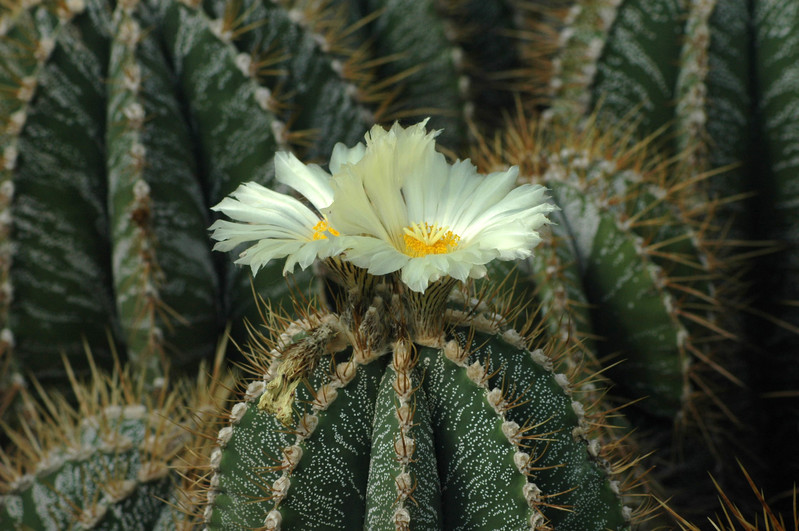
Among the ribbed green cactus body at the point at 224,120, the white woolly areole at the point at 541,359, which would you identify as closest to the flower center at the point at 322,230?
the white woolly areole at the point at 541,359

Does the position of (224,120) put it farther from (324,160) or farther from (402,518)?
(402,518)

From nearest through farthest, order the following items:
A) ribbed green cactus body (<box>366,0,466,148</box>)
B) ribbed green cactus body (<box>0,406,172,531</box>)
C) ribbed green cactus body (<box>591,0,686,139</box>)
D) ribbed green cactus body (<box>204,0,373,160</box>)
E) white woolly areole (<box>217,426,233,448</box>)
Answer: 1. white woolly areole (<box>217,426,233,448</box>)
2. ribbed green cactus body (<box>0,406,172,531</box>)
3. ribbed green cactus body (<box>204,0,373,160</box>)
4. ribbed green cactus body (<box>591,0,686,139</box>)
5. ribbed green cactus body (<box>366,0,466,148</box>)

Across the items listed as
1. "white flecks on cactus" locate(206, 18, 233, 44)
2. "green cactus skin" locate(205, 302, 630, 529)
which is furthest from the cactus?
"green cactus skin" locate(205, 302, 630, 529)

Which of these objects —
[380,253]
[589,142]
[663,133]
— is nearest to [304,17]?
[589,142]

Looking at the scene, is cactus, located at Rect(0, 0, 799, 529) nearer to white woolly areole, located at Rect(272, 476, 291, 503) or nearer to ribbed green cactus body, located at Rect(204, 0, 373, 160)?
ribbed green cactus body, located at Rect(204, 0, 373, 160)

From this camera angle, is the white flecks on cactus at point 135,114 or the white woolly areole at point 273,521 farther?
the white flecks on cactus at point 135,114

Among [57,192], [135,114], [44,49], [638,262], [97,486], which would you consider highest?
[44,49]

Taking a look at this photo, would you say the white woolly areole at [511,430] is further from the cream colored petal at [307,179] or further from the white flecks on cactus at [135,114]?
the white flecks on cactus at [135,114]

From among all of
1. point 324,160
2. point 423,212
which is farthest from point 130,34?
point 423,212
